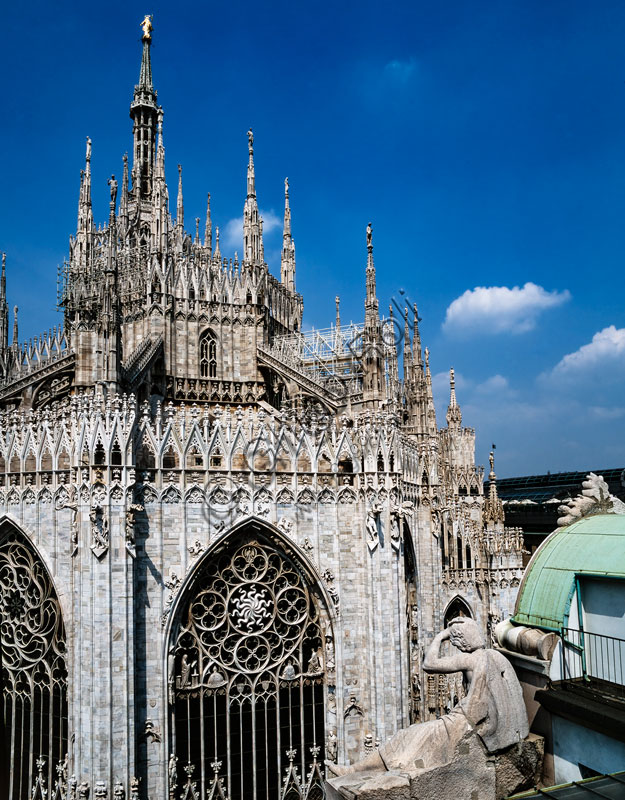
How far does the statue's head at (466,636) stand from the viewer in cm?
1098

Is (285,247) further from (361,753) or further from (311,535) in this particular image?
(361,753)

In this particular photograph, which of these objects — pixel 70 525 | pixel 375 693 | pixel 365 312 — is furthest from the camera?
pixel 365 312

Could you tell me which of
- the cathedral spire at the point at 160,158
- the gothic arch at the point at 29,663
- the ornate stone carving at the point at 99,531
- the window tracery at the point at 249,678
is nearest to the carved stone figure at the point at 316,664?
the window tracery at the point at 249,678

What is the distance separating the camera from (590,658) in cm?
Answer: 1242

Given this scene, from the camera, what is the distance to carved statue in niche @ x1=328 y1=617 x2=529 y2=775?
1055 cm

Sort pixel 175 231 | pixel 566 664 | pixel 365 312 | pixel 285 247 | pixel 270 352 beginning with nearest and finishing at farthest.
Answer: pixel 566 664, pixel 365 312, pixel 270 352, pixel 175 231, pixel 285 247

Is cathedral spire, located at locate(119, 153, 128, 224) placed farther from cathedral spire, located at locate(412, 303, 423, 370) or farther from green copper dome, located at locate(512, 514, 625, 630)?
green copper dome, located at locate(512, 514, 625, 630)

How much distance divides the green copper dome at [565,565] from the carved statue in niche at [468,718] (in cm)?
219

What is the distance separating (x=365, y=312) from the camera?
2930 cm

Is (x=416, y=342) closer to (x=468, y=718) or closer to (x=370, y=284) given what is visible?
(x=370, y=284)

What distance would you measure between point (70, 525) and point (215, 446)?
5.34 m

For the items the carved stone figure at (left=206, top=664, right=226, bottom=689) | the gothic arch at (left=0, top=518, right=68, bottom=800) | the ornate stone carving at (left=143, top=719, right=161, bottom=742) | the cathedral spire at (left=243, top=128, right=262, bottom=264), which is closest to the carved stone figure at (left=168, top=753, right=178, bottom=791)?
the ornate stone carving at (left=143, top=719, right=161, bottom=742)

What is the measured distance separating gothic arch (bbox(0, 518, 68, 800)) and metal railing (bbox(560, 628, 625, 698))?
1632 centimetres

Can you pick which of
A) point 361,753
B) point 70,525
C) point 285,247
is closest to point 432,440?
point 285,247
